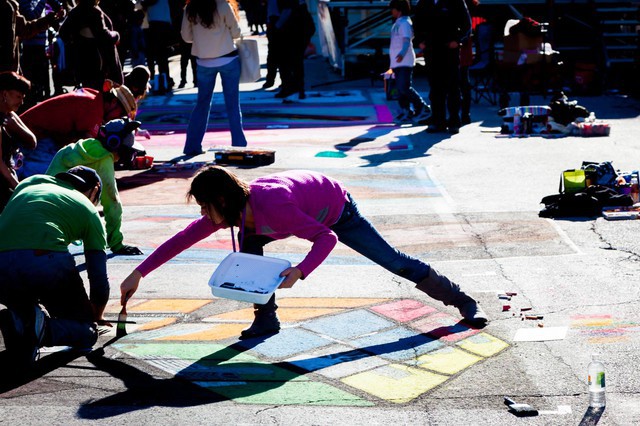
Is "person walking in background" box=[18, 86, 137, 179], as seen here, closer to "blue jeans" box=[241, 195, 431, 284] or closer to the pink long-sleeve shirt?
"blue jeans" box=[241, 195, 431, 284]

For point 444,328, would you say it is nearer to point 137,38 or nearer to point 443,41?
point 443,41

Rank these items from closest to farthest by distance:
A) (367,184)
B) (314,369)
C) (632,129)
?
(314,369) < (367,184) < (632,129)

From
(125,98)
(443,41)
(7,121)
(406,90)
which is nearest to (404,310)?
(7,121)

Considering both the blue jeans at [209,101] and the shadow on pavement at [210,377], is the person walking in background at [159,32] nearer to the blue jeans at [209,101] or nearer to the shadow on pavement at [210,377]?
the blue jeans at [209,101]

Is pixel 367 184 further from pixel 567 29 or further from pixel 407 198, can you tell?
pixel 567 29

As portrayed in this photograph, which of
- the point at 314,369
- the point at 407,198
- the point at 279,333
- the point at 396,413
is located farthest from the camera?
the point at 407,198

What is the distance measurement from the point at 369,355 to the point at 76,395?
5.47ft

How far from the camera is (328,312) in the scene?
7566 millimetres

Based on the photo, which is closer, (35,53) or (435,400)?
(435,400)

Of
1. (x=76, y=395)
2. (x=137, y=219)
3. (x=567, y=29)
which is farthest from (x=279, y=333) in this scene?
(x=567, y=29)

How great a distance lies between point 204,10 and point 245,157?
1.80m

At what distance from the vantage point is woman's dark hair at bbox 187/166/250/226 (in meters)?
6.11

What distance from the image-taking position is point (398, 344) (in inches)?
270

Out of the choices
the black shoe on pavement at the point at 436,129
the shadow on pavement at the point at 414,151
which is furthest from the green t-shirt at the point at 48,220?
the black shoe on pavement at the point at 436,129
